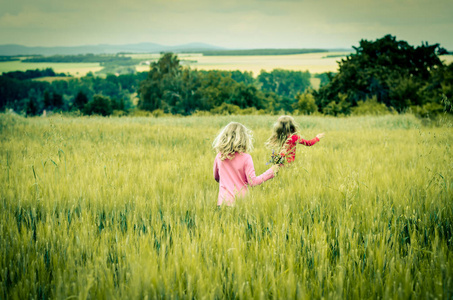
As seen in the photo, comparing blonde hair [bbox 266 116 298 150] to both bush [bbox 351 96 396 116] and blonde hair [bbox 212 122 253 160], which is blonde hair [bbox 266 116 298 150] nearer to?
blonde hair [bbox 212 122 253 160]

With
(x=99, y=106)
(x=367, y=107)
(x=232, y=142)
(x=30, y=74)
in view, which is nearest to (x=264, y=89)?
(x=99, y=106)

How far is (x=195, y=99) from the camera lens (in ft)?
217

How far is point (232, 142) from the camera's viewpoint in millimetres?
3471

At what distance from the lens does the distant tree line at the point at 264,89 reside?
3369cm

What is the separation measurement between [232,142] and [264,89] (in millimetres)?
84209

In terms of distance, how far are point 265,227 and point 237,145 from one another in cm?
132

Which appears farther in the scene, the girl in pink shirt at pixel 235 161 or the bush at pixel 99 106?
the bush at pixel 99 106

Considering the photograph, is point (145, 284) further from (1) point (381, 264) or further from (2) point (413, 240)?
(2) point (413, 240)

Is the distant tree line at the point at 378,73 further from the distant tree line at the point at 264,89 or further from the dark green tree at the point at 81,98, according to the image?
the dark green tree at the point at 81,98

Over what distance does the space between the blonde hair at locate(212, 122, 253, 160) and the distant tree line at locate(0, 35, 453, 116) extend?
8.05ft

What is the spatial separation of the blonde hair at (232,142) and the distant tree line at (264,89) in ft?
8.05

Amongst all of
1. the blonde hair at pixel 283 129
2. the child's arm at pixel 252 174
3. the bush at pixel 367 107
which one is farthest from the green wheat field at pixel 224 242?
the bush at pixel 367 107

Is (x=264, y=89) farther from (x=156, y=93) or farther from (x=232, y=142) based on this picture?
(x=232, y=142)

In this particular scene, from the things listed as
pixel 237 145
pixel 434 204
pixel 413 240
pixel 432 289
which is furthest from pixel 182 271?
pixel 434 204
